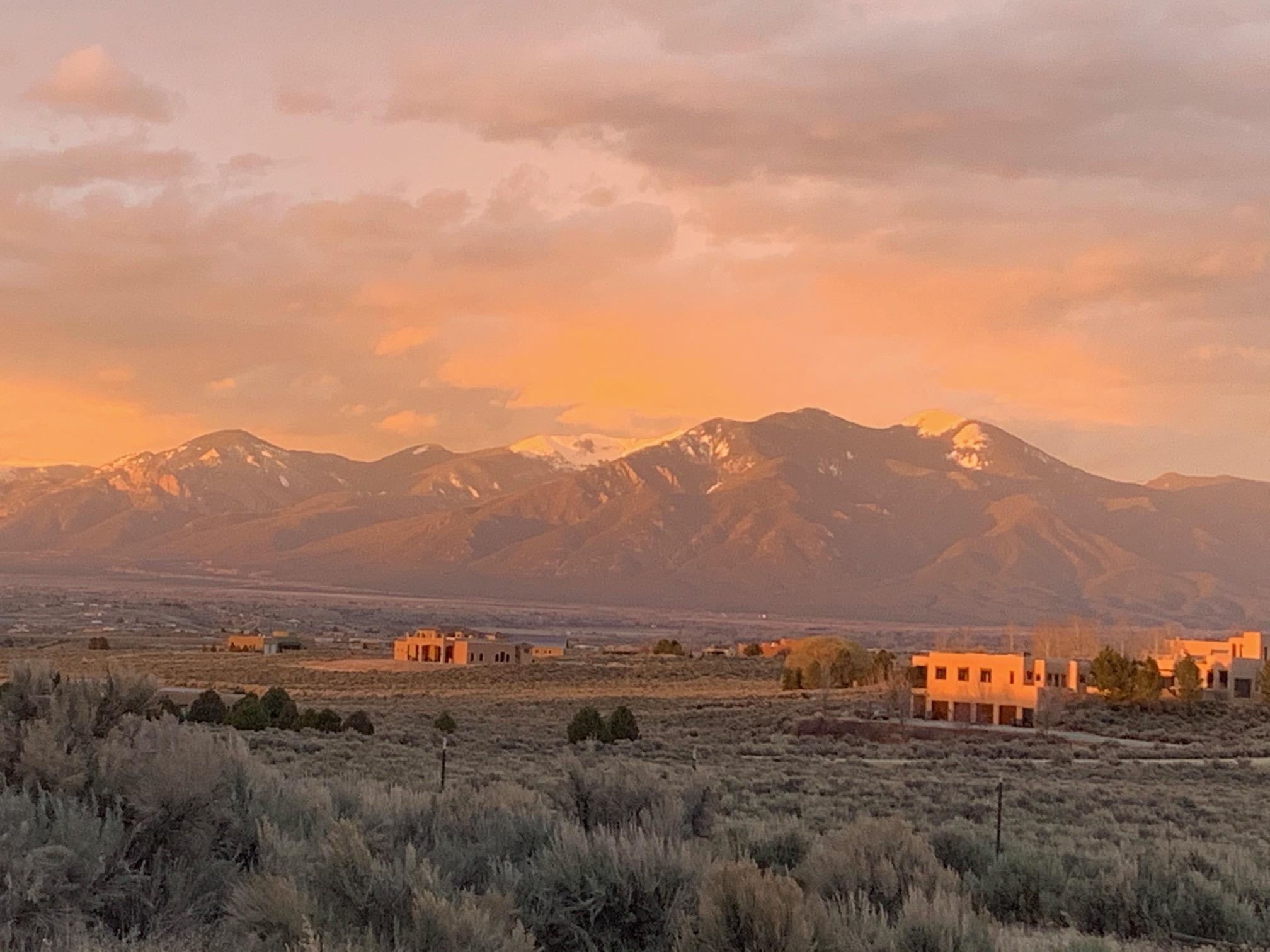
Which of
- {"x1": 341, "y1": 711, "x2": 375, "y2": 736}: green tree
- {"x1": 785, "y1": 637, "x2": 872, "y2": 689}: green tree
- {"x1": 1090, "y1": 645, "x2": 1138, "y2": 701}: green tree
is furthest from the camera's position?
{"x1": 785, "y1": 637, "x2": 872, "y2": 689}: green tree

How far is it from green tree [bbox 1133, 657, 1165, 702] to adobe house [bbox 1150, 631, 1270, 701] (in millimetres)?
4566

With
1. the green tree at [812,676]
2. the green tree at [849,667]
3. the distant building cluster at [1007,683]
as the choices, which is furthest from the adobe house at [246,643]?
the distant building cluster at [1007,683]

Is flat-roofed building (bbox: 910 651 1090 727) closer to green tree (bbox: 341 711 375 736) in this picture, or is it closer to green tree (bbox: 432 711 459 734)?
green tree (bbox: 432 711 459 734)

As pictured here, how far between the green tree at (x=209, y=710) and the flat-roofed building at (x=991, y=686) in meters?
37.9

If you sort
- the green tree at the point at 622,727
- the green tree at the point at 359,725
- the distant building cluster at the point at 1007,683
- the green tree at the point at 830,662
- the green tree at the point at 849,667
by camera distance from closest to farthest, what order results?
the green tree at the point at 359,725
the green tree at the point at 622,727
the distant building cluster at the point at 1007,683
the green tree at the point at 830,662
the green tree at the point at 849,667

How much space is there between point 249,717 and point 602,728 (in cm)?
987

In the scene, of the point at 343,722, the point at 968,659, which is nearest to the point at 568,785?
the point at 343,722

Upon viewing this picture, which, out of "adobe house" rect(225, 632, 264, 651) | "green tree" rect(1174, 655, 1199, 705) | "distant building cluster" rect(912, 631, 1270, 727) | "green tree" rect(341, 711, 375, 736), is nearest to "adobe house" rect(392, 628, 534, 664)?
"adobe house" rect(225, 632, 264, 651)

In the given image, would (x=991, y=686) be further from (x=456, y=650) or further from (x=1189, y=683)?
(x=456, y=650)

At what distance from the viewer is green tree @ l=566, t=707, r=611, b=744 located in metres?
42.9

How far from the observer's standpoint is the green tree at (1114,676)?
70938 mm

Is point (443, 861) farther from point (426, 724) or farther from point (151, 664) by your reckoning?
point (151, 664)

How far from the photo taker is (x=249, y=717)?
132 feet

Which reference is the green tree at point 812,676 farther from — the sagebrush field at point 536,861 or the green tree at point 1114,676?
the sagebrush field at point 536,861
